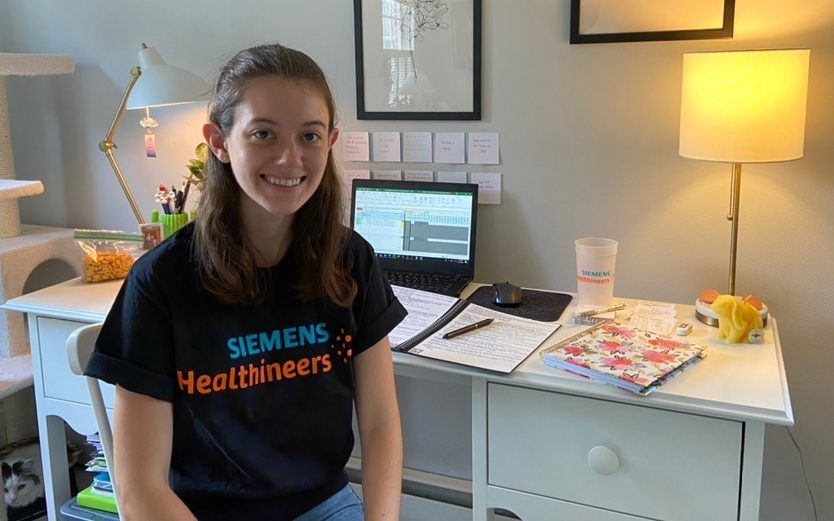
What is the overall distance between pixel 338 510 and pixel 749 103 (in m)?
1.01

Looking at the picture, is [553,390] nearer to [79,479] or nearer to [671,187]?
[671,187]

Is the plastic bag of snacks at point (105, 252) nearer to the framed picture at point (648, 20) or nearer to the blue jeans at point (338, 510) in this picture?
the blue jeans at point (338, 510)

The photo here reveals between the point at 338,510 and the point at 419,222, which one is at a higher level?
the point at 419,222

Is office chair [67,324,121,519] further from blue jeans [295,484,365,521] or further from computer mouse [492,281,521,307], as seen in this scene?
computer mouse [492,281,521,307]

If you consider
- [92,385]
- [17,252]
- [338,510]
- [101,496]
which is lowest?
[101,496]

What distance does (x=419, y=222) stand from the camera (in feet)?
6.20

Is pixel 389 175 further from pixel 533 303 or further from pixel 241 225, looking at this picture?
A: pixel 241 225

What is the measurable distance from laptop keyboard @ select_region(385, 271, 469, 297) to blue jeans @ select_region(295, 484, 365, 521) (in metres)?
0.58

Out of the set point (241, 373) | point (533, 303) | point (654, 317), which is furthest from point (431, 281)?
point (241, 373)

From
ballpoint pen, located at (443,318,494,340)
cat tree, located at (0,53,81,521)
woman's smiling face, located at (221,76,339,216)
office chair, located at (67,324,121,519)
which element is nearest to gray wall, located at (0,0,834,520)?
ballpoint pen, located at (443,318,494,340)

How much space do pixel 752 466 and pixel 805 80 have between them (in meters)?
0.70

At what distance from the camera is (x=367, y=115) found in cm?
200

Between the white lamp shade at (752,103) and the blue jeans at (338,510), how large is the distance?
2.96ft

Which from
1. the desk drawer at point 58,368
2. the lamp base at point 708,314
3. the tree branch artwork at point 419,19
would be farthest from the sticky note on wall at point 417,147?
the desk drawer at point 58,368
